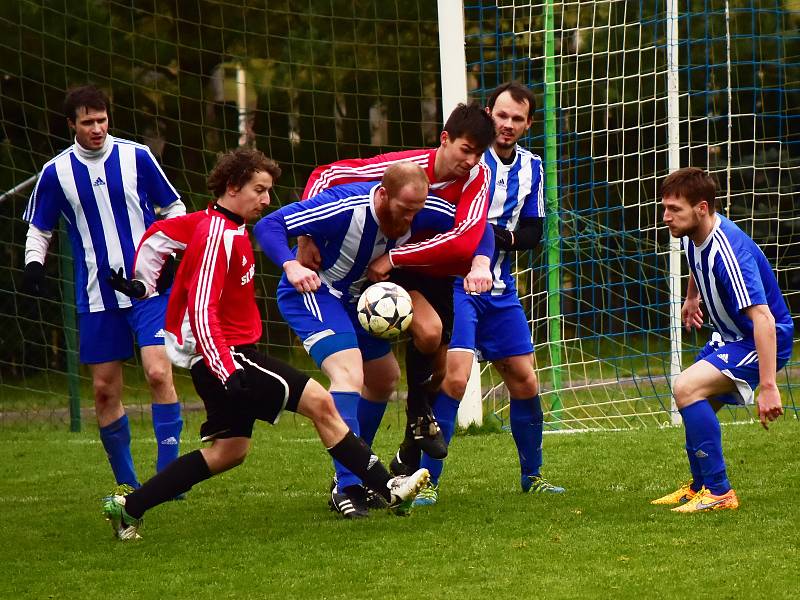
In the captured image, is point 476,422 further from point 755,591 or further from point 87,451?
point 755,591

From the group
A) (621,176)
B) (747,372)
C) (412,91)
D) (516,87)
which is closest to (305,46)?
(412,91)

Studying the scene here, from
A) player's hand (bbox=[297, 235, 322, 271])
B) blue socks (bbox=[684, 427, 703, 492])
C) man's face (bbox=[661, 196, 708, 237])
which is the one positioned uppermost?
man's face (bbox=[661, 196, 708, 237])

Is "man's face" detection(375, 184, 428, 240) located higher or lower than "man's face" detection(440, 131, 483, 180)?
lower

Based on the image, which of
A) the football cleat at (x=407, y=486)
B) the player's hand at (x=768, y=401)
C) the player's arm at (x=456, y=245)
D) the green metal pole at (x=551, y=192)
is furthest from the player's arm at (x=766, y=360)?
the green metal pole at (x=551, y=192)

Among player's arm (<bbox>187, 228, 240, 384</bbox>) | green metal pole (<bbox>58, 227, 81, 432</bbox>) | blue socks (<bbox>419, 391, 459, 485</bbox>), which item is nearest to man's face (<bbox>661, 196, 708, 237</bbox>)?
blue socks (<bbox>419, 391, 459, 485</bbox>)

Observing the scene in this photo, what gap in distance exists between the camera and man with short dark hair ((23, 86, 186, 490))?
643 centimetres

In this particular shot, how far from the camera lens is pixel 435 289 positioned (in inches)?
230

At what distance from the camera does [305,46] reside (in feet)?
49.4

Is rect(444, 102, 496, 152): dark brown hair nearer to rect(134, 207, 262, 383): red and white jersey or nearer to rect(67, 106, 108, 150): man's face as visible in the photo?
rect(134, 207, 262, 383): red and white jersey

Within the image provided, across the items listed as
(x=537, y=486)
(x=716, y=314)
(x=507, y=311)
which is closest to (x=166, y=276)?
(x=507, y=311)

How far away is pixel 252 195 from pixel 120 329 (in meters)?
1.72

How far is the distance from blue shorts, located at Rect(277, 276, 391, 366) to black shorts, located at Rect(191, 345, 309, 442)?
A: 1.66 ft

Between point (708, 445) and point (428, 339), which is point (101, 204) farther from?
point (708, 445)

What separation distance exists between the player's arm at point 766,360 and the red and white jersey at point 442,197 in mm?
1230
